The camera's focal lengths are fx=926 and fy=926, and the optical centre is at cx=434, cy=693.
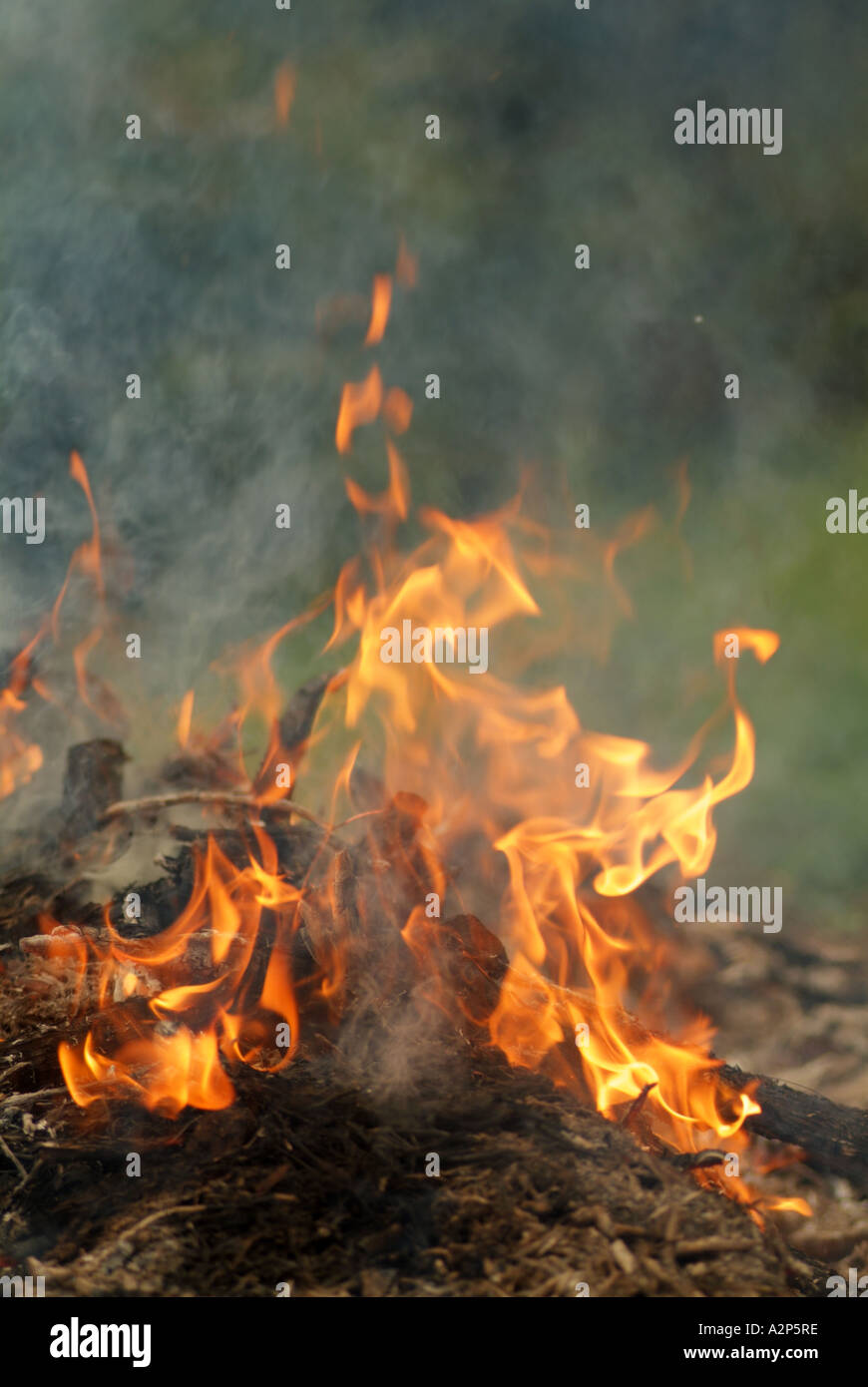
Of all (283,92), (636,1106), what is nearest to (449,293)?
(283,92)

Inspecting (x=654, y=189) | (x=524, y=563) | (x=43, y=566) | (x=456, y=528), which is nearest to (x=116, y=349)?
(x=43, y=566)

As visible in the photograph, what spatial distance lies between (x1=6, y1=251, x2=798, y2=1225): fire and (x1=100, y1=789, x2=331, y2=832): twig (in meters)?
0.07

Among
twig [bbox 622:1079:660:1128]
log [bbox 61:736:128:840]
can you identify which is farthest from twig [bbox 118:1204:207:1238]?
log [bbox 61:736:128:840]

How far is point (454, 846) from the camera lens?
679 centimetres

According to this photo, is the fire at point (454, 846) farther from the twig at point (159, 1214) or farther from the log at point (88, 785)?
the log at point (88, 785)

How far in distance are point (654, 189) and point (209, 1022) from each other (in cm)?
702

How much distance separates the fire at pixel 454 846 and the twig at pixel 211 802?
7 centimetres

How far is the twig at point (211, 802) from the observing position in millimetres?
5695

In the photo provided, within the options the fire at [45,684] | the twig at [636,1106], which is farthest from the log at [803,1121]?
the fire at [45,684]

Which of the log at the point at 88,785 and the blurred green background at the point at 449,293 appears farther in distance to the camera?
the blurred green background at the point at 449,293

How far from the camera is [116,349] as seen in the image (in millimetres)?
7766

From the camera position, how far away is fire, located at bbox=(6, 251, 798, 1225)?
432 centimetres

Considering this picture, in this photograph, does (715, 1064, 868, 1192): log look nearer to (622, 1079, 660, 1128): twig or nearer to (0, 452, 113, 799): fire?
(622, 1079, 660, 1128): twig

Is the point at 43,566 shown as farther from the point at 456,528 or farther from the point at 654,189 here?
the point at 654,189
